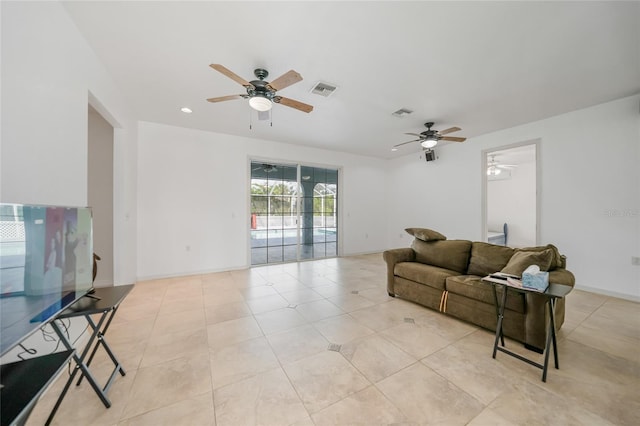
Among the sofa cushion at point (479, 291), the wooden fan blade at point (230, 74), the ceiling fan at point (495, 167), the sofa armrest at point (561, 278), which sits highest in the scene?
the ceiling fan at point (495, 167)

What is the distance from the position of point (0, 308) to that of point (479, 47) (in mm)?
3823

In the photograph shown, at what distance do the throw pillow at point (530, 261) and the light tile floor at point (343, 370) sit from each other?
0.73m

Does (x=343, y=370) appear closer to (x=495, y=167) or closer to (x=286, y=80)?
(x=286, y=80)

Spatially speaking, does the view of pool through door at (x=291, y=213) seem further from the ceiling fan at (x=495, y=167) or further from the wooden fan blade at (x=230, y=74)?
the ceiling fan at (x=495, y=167)

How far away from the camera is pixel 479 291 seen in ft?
8.00

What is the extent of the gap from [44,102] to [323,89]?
264 centimetres

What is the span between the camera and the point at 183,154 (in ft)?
14.5

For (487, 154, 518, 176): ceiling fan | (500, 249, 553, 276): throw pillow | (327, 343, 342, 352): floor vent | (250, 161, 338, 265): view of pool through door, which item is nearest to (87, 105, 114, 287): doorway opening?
(250, 161, 338, 265): view of pool through door

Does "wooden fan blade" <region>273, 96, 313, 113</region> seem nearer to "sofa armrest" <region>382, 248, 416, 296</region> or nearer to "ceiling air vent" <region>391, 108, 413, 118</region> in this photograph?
"ceiling air vent" <region>391, 108, 413, 118</region>

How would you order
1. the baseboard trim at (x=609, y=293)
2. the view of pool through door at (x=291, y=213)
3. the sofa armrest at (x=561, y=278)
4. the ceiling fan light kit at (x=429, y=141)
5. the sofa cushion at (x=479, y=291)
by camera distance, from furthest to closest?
the view of pool through door at (x=291, y=213)
the ceiling fan light kit at (x=429, y=141)
the baseboard trim at (x=609, y=293)
the sofa cushion at (x=479, y=291)
the sofa armrest at (x=561, y=278)

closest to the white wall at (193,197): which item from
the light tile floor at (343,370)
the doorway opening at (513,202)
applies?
the light tile floor at (343,370)

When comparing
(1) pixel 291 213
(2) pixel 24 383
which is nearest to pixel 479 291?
(2) pixel 24 383

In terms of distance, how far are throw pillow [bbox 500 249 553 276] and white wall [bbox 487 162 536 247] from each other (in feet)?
23.0

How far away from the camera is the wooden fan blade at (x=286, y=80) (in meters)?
2.08
